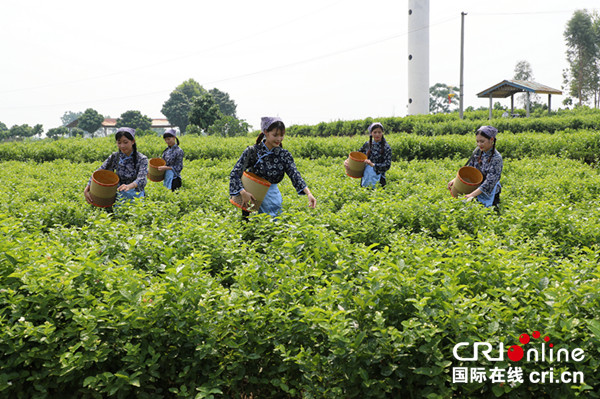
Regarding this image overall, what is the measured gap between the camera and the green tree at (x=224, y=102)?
78.4m

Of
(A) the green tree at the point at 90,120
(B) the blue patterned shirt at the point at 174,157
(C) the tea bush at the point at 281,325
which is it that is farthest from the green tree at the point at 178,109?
(C) the tea bush at the point at 281,325

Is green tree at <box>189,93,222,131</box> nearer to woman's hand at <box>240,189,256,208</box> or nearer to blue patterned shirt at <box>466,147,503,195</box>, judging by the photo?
blue patterned shirt at <box>466,147,503,195</box>

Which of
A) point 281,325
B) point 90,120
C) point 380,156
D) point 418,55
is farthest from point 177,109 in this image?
point 281,325

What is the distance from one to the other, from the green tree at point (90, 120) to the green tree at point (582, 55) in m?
72.7

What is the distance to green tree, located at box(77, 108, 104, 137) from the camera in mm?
77250

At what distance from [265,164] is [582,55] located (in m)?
61.8

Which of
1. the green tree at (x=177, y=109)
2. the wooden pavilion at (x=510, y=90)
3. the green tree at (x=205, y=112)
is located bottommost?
the wooden pavilion at (x=510, y=90)

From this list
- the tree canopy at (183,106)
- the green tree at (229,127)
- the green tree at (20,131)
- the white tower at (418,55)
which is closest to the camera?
the green tree at (229,127)

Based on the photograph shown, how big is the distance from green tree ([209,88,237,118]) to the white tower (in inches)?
1873

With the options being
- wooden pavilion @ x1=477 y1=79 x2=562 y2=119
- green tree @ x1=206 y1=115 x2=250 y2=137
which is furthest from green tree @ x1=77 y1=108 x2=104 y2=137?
wooden pavilion @ x1=477 y1=79 x2=562 y2=119

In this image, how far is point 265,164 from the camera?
4844 mm

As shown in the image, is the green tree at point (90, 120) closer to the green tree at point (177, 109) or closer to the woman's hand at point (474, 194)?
the green tree at point (177, 109)

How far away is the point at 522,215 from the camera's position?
531 cm

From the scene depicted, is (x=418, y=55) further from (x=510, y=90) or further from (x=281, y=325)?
(x=281, y=325)
